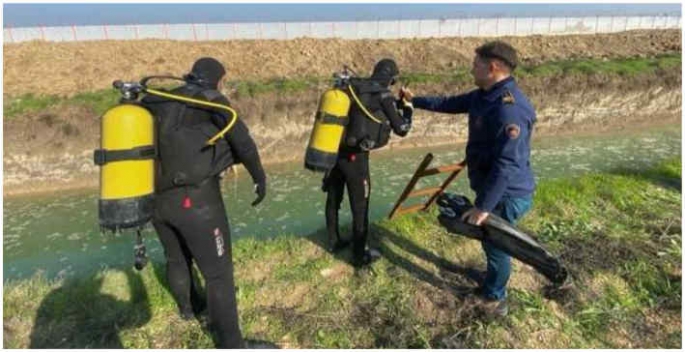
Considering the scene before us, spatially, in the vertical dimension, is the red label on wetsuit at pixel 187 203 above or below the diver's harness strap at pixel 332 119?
below

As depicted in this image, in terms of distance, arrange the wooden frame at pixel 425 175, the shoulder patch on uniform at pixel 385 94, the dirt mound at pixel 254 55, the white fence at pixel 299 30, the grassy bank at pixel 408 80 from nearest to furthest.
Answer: the shoulder patch on uniform at pixel 385 94 < the wooden frame at pixel 425 175 < the grassy bank at pixel 408 80 < the dirt mound at pixel 254 55 < the white fence at pixel 299 30

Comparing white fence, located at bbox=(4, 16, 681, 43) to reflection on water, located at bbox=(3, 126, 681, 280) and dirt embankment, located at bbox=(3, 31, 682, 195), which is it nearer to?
dirt embankment, located at bbox=(3, 31, 682, 195)

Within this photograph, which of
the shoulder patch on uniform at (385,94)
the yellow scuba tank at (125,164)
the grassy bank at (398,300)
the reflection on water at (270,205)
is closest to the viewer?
the yellow scuba tank at (125,164)

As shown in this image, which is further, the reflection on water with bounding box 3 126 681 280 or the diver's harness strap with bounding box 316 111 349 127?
the reflection on water with bounding box 3 126 681 280

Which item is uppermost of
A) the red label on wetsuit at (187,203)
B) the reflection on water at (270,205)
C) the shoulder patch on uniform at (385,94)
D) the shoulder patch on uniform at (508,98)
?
the shoulder patch on uniform at (508,98)

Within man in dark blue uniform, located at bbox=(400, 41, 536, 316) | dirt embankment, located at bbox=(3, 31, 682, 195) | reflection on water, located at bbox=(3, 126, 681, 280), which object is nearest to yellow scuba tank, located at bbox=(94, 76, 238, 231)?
man in dark blue uniform, located at bbox=(400, 41, 536, 316)

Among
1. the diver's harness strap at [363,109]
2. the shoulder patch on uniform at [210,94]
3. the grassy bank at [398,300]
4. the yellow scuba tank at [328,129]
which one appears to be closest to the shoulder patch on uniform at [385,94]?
the diver's harness strap at [363,109]

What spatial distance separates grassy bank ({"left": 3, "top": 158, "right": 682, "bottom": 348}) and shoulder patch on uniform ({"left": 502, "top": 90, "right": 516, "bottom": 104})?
2.10 metres

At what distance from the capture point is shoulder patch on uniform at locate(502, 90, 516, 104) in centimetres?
361

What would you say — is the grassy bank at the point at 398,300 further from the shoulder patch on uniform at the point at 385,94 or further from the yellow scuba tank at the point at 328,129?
the shoulder patch on uniform at the point at 385,94

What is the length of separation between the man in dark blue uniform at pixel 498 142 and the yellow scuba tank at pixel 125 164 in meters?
2.56

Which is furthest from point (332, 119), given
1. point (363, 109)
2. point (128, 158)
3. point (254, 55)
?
point (254, 55)

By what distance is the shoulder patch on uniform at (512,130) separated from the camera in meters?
3.51

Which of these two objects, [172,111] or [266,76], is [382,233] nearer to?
[172,111]
